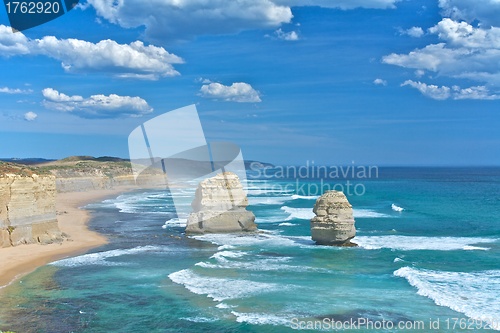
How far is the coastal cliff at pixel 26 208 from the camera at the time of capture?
33500 mm

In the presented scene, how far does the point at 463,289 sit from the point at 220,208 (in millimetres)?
20419

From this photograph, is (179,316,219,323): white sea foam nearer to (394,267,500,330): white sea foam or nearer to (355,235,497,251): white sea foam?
(394,267,500,330): white sea foam

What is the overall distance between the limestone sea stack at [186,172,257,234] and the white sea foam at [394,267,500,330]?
51.2 feet

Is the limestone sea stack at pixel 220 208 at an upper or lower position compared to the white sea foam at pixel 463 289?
upper

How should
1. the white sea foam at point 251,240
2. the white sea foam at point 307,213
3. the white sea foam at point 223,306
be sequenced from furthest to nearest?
the white sea foam at point 307,213 → the white sea foam at point 251,240 → the white sea foam at point 223,306

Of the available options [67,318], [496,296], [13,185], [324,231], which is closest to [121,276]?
[67,318]

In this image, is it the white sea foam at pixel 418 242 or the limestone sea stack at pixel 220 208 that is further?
the limestone sea stack at pixel 220 208

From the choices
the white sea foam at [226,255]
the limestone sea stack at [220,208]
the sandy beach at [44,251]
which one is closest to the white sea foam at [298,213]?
the limestone sea stack at [220,208]

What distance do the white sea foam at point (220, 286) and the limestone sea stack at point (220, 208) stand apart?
12.5m

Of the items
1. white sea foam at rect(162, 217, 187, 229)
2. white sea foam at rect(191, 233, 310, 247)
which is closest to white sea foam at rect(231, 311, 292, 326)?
white sea foam at rect(191, 233, 310, 247)

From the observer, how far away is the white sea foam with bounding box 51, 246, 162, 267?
A: 3067 cm

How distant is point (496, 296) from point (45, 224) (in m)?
29.6

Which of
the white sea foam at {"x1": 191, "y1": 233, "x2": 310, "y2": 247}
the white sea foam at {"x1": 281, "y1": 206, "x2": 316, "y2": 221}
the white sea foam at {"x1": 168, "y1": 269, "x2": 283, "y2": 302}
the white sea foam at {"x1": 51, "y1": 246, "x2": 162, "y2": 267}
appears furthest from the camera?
the white sea foam at {"x1": 281, "y1": 206, "x2": 316, "y2": 221}

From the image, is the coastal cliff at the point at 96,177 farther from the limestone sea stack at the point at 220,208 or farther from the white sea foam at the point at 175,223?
the limestone sea stack at the point at 220,208
